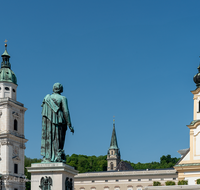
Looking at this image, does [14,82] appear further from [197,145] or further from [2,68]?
[197,145]

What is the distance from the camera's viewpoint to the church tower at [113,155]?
15938cm

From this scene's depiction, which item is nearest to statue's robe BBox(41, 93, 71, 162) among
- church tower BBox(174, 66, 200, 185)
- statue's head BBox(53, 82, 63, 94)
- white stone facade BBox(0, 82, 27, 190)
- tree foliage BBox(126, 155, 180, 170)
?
statue's head BBox(53, 82, 63, 94)

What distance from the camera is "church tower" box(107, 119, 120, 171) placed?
159375 millimetres

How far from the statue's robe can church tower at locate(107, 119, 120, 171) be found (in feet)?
473

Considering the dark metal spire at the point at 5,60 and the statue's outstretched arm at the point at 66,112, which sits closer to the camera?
the statue's outstretched arm at the point at 66,112

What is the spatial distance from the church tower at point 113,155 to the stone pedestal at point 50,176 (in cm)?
14434

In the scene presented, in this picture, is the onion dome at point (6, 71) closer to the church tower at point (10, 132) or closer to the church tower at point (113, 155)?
the church tower at point (10, 132)

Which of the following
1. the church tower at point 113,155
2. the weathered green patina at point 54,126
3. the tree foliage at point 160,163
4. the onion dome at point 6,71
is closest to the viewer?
the weathered green patina at point 54,126

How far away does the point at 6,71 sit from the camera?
83.7 metres

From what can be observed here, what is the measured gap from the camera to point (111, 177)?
99.9 m

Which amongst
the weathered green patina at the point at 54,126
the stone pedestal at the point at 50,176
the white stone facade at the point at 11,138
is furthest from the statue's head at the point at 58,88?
the white stone facade at the point at 11,138

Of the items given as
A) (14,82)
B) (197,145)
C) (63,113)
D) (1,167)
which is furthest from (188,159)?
(63,113)

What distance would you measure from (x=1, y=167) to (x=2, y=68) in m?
18.6

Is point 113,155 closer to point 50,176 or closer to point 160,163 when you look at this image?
point 160,163
